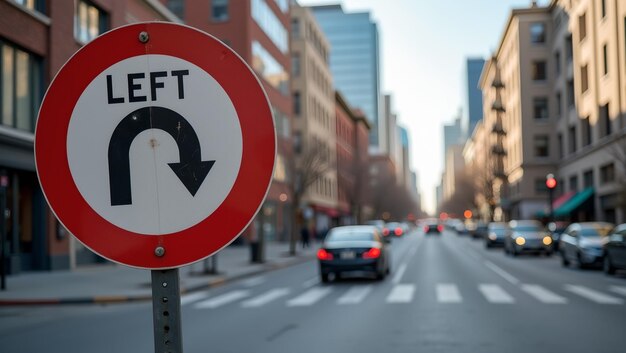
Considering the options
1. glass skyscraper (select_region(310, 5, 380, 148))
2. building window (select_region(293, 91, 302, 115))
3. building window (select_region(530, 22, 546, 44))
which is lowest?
building window (select_region(293, 91, 302, 115))

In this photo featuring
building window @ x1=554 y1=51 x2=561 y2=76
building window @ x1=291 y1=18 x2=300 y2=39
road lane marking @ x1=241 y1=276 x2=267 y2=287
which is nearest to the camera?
road lane marking @ x1=241 y1=276 x2=267 y2=287

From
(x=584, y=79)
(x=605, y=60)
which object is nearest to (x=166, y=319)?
(x=605, y=60)

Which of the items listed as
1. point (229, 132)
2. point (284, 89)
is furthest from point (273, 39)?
point (229, 132)

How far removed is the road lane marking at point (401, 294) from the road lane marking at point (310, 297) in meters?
1.54

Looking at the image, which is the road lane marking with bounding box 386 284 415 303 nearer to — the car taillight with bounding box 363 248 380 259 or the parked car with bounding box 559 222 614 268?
the car taillight with bounding box 363 248 380 259

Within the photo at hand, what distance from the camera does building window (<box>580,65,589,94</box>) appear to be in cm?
4572

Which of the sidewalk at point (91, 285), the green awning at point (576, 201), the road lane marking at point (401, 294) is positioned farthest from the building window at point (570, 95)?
the road lane marking at point (401, 294)

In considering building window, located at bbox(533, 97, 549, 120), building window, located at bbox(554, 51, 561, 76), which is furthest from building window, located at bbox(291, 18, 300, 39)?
building window, located at bbox(554, 51, 561, 76)

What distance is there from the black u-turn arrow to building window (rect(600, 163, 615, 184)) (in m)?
40.4

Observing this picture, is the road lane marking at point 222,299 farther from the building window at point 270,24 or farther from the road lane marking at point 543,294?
the building window at point 270,24

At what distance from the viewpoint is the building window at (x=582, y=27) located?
45.0m

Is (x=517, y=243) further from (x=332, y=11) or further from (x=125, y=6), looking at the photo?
(x=332, y=11)

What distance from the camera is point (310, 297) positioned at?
15.4 m

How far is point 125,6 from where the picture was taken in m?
28.0
